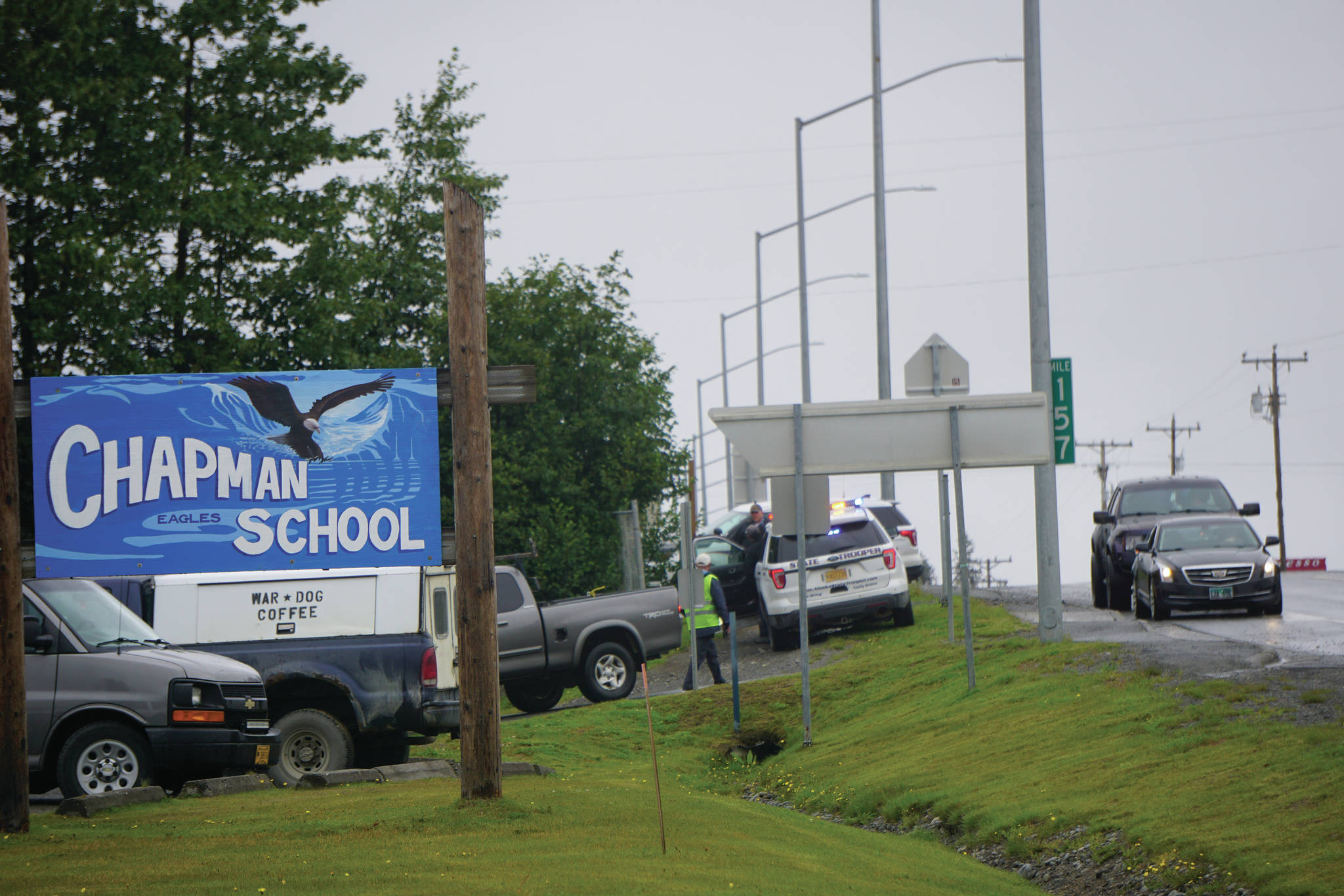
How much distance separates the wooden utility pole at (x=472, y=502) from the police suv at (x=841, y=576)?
44.1ft

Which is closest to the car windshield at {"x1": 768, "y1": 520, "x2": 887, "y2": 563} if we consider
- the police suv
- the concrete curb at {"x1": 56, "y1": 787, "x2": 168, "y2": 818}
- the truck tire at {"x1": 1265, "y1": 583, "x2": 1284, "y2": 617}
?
the police suv

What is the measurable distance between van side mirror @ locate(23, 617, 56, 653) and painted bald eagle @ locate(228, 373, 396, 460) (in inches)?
119

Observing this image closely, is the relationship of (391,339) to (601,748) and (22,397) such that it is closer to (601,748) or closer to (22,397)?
(601,748)

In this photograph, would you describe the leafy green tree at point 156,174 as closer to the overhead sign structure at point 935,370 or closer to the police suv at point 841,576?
the police suv at point 841,576

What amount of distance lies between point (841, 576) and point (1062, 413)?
6.02 meters

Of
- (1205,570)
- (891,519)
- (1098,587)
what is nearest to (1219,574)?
(1205,570)

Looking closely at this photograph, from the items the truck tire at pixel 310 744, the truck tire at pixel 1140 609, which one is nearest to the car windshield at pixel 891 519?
the truck tire at pixel 1140 609

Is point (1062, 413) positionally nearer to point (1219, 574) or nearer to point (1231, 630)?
point (1231, 630)

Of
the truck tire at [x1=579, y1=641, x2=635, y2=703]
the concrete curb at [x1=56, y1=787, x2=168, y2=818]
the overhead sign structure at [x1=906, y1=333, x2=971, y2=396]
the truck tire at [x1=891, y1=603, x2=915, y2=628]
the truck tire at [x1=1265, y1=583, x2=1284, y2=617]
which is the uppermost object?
the overhead sign structure at [x1=906, y1=333, x2=971, y2=396]

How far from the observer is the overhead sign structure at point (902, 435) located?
15.5m

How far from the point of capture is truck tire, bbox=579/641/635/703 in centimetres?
2048

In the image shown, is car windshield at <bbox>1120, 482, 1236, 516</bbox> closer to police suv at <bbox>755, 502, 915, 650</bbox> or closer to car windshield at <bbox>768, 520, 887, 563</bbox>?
police suv at <bbox>755, 502, 915, 650</bbox>

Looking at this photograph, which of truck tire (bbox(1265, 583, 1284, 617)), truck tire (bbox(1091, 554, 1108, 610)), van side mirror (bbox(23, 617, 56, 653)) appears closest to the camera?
van side mirror (bbox(23, 617, 56, 653))

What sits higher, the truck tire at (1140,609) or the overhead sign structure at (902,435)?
the overhead sign structure at (902,435)
